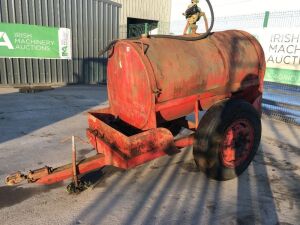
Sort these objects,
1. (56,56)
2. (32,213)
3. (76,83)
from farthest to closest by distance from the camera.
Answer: (76,83), (56,56), (32,213)

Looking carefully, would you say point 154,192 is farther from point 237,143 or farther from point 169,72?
point 169,72

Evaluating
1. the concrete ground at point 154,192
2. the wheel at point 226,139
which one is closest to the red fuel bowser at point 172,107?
the wheel at point 226,139

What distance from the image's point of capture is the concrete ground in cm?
334

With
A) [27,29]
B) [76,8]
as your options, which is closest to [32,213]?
[27,29]

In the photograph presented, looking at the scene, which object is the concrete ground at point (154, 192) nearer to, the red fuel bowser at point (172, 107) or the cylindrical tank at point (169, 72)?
the red fuel bowser at point (172, 107)

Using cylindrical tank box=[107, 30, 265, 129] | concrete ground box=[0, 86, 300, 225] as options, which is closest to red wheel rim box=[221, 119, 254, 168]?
concrete ground box=[0, 86, 300, 225]

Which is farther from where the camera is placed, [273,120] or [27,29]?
[27,29]

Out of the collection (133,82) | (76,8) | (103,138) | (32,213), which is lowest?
(32,213)

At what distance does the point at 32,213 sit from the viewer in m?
3.39

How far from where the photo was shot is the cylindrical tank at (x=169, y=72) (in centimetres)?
361

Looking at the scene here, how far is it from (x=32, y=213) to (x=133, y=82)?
1998 mm

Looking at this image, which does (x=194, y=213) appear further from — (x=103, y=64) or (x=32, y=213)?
(x=103, y=64)

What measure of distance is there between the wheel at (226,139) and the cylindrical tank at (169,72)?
1.47 feet

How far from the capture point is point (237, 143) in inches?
161
